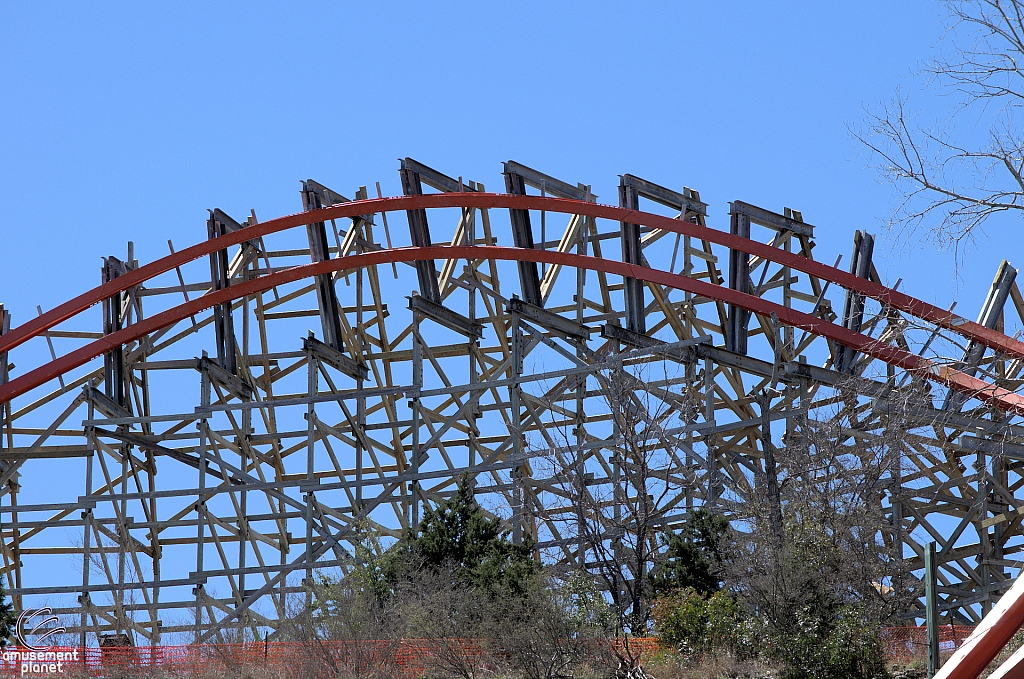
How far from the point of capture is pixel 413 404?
990 inches

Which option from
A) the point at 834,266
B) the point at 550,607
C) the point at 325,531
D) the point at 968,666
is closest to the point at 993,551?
the point at 834,266

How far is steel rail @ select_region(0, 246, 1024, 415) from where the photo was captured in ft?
80.6

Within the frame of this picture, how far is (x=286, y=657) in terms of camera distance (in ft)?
63.7

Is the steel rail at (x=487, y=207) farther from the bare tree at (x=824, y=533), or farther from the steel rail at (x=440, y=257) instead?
the bare tree at (x=824, y=533)

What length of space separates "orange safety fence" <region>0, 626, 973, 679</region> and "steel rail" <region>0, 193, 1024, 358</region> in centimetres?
632

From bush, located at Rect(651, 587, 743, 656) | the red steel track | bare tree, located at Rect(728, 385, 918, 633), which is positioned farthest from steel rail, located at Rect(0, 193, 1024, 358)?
bush, located at Rect(651, 587, 743, 656)

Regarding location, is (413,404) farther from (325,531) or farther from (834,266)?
(834,266)

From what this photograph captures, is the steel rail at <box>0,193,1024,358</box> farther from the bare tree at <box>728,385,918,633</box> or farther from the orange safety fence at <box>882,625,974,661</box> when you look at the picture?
the orange safety fence at <box>882,625,974,661</box>

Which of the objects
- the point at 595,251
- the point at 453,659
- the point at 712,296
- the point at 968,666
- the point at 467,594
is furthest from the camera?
the point at 595,251

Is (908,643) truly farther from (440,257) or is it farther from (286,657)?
(440,257)

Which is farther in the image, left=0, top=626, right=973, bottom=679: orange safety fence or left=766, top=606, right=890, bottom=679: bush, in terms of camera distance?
left=0, top=626, right=973, bottom=679: orange safety fence

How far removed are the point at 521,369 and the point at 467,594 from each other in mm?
6113

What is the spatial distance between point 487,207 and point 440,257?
1.38 meters

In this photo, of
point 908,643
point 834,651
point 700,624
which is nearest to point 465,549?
point 700,624
